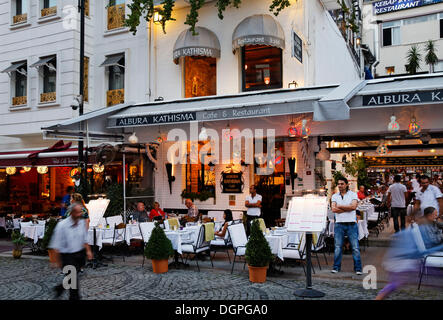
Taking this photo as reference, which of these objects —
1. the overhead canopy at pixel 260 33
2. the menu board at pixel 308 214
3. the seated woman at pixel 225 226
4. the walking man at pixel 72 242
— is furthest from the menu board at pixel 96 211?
the overhead canopy at pixel 260 33

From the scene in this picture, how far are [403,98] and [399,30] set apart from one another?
3024 cm

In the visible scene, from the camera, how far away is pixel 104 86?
16828mm

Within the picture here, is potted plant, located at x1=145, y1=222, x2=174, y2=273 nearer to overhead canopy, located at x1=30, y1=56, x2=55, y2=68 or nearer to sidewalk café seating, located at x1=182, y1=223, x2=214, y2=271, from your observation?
sidewalk café seating, located at x1=182, y1=223, x2=214, y2=271

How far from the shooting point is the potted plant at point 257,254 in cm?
830

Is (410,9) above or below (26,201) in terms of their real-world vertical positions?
above

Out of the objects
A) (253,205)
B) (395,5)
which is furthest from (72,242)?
(395,5)

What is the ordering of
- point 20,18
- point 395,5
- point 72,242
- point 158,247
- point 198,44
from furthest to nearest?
point 395,5 → point 20,18 → point 198,44 → point 158,247 → point 72,242

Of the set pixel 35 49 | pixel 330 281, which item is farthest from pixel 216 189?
pixel 35 49

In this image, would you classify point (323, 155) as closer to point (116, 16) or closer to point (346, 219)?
point (346, 219)

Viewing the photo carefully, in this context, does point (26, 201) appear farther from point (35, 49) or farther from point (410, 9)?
point (410, 9)

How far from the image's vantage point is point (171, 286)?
835cm
